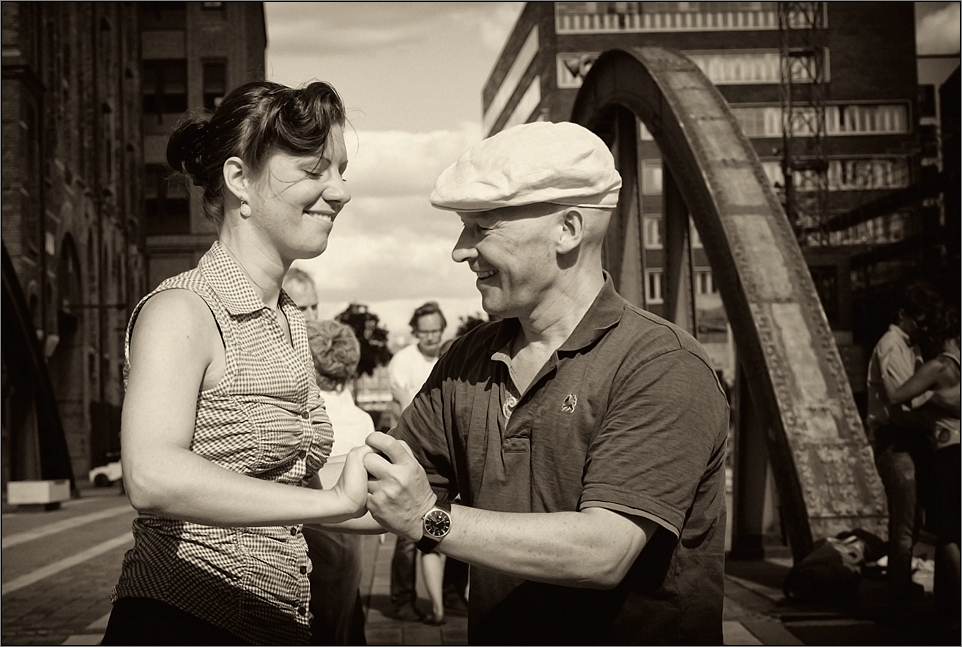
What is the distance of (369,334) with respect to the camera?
216 ft

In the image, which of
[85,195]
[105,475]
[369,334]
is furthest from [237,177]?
[369,334]

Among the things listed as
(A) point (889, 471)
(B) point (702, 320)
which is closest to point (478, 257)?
(A) point (889, 471)

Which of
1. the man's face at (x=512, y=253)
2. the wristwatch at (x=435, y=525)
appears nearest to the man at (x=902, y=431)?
the man's face at (x=512, y=253)

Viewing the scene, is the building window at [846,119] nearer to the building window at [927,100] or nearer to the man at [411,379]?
the building window at [927,100]

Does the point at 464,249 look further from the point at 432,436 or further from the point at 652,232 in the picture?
the point at 652,232

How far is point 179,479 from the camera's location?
195 cm

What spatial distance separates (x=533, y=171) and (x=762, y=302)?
482cm

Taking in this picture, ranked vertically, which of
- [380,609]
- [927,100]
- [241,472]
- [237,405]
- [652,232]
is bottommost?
[380,609]

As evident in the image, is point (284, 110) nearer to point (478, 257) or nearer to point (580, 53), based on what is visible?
point (478, 257)

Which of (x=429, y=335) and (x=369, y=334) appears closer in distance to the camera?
(x=429, y=335)

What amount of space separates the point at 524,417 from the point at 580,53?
65.7 meters

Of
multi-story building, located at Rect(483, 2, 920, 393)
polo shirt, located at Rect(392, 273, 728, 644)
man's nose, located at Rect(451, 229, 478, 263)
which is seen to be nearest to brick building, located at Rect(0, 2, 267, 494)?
man's nose, located at Rect(451, 229, 478, 263)

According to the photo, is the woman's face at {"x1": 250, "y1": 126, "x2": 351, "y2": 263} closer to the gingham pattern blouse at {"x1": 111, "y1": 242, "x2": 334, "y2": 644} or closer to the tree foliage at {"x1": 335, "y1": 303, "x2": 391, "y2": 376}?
the gingham pattern blouse at {"x1": 111, "y1": 242, "x2": 334, "y2": 644}

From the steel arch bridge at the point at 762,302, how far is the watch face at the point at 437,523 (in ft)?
14.4
